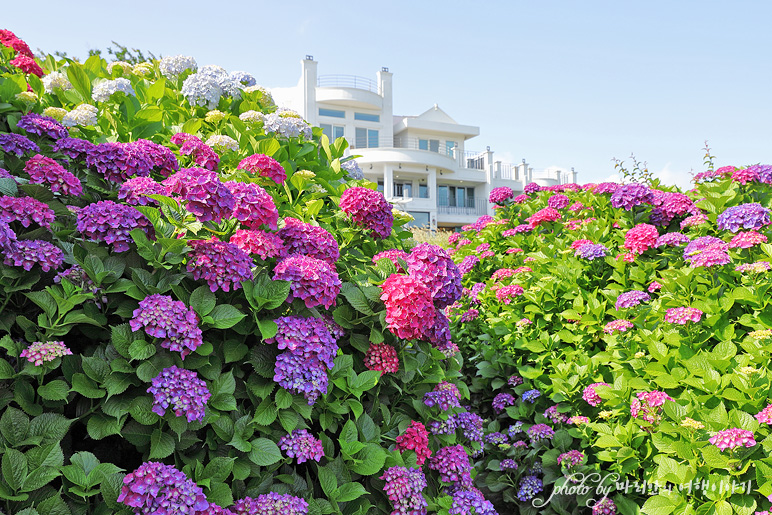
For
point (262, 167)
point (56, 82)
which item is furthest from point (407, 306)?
point (56, 82)

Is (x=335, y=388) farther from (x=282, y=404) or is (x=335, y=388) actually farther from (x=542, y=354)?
(x=542, y=354)

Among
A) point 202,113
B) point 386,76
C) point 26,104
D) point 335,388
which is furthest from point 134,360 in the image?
point 386,76

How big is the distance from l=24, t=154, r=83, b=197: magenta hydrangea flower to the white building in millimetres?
28202

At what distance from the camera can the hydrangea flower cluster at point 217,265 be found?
170 centimetres

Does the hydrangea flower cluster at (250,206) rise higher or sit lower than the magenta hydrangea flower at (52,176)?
lower

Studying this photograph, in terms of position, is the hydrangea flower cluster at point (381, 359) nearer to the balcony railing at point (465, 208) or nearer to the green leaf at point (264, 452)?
the green leaf at point (264, 452)

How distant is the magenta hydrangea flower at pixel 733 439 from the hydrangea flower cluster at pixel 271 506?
75.4 inches

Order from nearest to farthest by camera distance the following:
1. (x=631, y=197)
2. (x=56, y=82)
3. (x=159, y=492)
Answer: (x=159, y=492), (x=56, y=82), (x=631, y=197)

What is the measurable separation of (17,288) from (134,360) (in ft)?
1.44

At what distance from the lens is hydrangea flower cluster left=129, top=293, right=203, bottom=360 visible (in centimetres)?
157

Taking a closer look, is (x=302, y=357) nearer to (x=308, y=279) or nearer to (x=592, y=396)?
(x=308, y=279)

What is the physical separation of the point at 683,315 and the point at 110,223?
279 centimetres

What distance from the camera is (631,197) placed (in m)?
3.79

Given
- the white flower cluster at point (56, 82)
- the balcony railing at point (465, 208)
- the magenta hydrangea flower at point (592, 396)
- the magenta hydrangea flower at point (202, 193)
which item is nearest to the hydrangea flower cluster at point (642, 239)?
the magenta hydrangea flower at point (592, 396)
